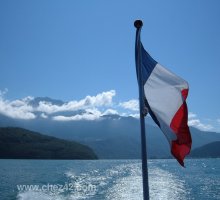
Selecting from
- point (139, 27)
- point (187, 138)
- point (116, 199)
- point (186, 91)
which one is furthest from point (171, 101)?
point (116, 199)

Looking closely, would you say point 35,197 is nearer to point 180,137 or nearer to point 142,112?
point 180,137

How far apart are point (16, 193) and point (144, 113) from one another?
4977cm

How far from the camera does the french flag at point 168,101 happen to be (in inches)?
408

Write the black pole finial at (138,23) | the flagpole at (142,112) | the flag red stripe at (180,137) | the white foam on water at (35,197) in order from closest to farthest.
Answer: the flagpole at (142,112)
the flag red stripe at (180,137)
the black pole finial at (138,23)
the white foam on water at (35,197)

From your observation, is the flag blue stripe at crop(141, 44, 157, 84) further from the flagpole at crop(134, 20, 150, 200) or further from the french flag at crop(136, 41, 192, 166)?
the flagpole at crop(134, 20, 150, 200)

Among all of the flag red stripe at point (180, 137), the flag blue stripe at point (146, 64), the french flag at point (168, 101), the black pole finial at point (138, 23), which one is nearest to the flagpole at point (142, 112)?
the black pole finial at point (138, 23)

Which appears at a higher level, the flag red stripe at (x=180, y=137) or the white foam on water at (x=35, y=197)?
the flag red stripe at (x=180, y=137)

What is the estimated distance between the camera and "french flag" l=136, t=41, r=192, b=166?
408 inches

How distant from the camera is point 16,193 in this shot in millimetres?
54406

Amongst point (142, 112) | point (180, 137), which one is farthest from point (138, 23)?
point (180, 137)

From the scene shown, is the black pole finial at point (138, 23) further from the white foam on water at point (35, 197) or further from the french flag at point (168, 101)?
the white foam on water at point (35, 197)

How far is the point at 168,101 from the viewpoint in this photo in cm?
1080

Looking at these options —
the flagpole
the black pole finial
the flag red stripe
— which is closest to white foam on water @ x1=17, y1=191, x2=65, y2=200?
the flag red stripe

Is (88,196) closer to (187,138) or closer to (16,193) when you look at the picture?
(16,193)
